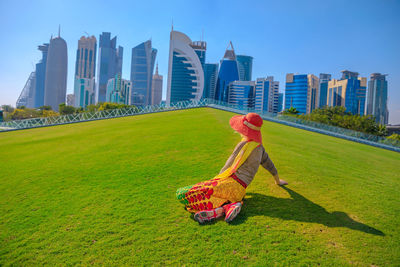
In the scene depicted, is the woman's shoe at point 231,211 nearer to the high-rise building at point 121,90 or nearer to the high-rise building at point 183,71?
the high-rise building at point 183,71

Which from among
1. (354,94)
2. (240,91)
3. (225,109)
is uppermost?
(354,94)

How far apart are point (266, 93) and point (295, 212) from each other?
453ft

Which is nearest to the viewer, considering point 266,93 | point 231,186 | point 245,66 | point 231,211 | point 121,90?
point 231,211

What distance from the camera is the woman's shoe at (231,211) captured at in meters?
4.89

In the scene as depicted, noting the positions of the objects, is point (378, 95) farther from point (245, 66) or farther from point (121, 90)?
point (121, 90)

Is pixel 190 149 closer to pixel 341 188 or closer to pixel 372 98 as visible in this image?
pixel 341 188

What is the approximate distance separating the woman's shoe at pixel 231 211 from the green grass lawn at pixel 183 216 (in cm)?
14

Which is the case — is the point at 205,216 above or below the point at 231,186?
below

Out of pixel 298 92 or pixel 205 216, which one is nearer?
pixel 205 216

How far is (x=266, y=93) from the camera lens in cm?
13612

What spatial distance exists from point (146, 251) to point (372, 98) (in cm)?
21563

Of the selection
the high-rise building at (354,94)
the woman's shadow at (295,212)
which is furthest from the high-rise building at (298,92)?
the woman's shadow at (295,212)

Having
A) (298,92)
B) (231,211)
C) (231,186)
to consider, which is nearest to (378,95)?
(298,92)

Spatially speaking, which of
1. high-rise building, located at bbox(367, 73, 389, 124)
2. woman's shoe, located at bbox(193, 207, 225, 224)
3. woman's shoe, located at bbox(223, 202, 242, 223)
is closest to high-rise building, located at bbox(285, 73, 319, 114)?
high-rise building, located at bbox(367, 73, 389, 124)
